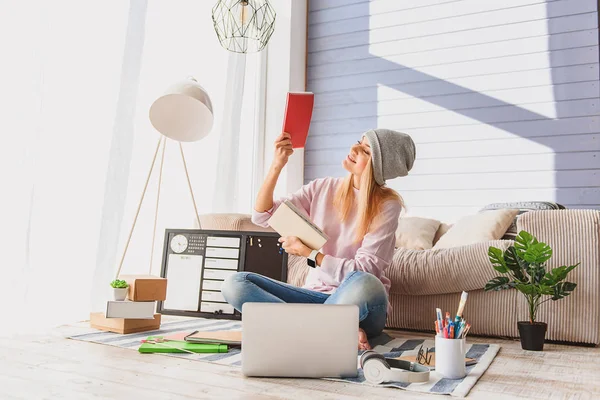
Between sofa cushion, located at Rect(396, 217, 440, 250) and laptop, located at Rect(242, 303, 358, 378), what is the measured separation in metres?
1.61

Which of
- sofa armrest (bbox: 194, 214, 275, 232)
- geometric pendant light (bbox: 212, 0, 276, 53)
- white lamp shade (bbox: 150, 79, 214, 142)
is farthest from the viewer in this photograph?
geometric pendant light (bbox: 212, 0, 276, 53)

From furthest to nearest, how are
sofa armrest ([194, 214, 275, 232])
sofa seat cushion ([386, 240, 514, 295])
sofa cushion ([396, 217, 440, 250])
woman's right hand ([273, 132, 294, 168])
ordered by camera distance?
1. sofa cushion ([396, 217, 440, 250])
2. sofa armrest ([194, 214, 275, 232])
3. sofa seat cushion ([386, 240, 514, 295])
4. woman's right hand ([273, 132, 294, 168])

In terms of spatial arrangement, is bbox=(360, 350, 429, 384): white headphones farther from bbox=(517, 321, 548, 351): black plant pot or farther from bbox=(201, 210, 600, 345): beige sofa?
bbox=(201, 210, 600, 345): beige sofa

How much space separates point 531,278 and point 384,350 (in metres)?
0.65

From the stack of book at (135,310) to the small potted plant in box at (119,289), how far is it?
2 cm

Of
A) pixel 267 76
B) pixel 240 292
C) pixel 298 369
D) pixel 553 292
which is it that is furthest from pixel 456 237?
pixel 267 76

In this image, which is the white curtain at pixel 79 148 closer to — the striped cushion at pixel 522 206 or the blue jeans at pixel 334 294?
the blue jeans at pixel 334 294

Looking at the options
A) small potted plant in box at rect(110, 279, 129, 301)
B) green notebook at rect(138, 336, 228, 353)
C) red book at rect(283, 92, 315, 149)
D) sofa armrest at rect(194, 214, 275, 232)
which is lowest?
green notebook at rect(138, 336, 228, 353)

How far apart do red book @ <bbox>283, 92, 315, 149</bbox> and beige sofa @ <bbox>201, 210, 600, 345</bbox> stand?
81 centimetres

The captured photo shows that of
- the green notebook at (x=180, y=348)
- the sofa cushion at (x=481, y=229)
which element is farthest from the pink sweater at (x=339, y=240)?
the sofa cushion at (x=481, y=229)

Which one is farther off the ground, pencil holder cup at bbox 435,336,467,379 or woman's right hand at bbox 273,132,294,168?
woman's right hand at bbox 273,132,294,168

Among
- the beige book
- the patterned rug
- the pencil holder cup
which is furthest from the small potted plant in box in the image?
the pencil holder cup

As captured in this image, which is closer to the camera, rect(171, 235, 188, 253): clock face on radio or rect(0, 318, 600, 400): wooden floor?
rect(0, 318, 600, 400): wooden floor

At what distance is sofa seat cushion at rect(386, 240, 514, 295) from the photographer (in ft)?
7.29
